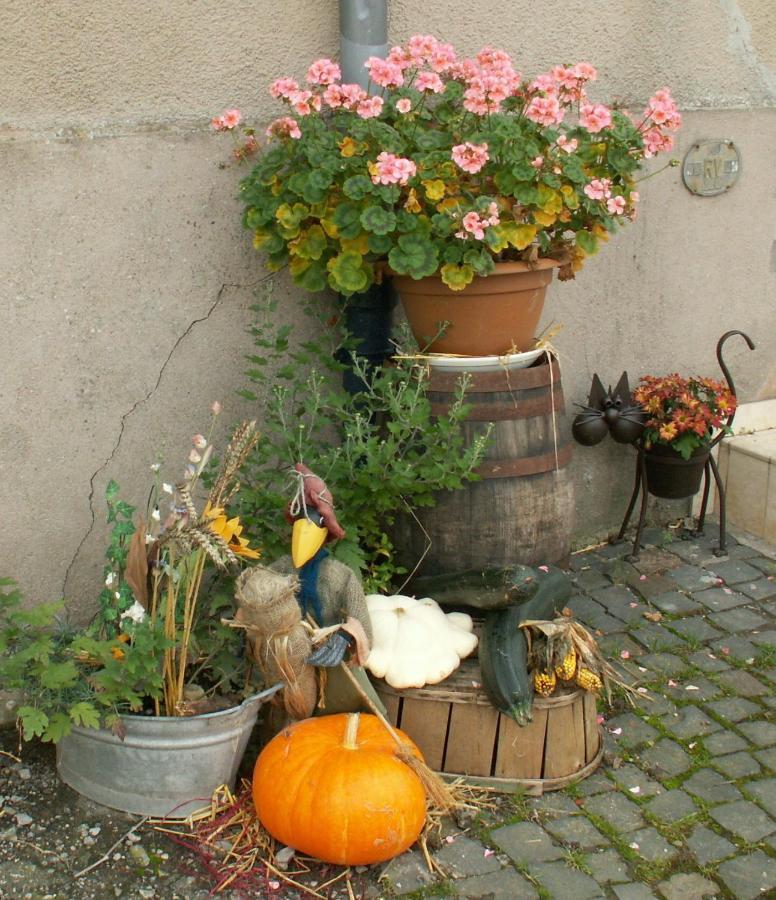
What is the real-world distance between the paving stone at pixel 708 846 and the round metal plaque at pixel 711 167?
2.85 metres

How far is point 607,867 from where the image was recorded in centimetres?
288

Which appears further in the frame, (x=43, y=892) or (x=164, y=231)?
(x=164, y=231)

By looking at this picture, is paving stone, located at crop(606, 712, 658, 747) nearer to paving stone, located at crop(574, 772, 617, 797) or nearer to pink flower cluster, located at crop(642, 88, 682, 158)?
paving stone, located at crop(574, 772, 617, 797)

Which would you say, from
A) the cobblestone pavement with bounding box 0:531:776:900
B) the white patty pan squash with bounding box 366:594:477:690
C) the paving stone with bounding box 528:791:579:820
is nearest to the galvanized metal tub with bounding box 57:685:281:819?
the cobblestone pavement with bounding box 0:531:776:900

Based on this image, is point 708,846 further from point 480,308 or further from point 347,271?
point 347,271

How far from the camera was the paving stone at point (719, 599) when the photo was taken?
4371 millimetres

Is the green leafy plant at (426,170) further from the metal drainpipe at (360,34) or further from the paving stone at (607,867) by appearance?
the paving stone at (607,867)

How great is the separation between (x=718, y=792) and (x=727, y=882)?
1.34 ft

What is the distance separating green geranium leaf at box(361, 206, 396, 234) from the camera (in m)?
3.32

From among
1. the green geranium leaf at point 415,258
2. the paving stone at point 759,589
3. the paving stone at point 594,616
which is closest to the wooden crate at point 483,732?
the paving stone at point 594,616

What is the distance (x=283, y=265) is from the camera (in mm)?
3682

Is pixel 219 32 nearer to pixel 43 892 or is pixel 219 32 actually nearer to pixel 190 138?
pixel 190 138

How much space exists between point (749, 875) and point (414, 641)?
1.10 metres

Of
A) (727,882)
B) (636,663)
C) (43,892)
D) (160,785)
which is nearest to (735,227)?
(636,663)
